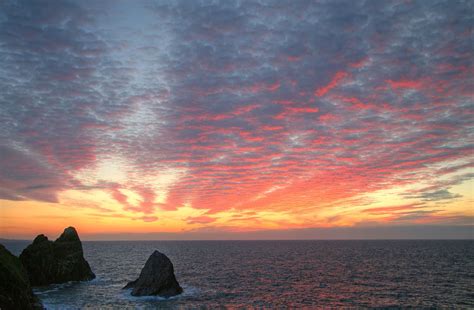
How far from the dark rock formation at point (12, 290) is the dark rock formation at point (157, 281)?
57.5 feet

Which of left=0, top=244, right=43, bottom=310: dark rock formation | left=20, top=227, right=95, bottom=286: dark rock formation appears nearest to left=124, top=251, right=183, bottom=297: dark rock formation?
left=0, top=244, right=43, bottom=310: dark rock formation

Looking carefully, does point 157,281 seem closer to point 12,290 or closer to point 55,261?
point 12,290

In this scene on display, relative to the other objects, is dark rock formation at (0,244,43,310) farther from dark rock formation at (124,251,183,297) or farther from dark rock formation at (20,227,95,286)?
dark rock formation at (20,227,95,286)

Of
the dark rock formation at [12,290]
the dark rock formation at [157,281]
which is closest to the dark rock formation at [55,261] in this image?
the dark rock formation at [157,281]

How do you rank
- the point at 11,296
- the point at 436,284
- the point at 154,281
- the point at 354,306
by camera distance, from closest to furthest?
the point at 11,296 → the point at 354,306 → the point at 154,281 → the point at 436,284

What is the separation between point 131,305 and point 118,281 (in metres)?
26.1

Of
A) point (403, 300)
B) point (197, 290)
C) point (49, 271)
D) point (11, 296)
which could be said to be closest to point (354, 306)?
point (403, 300)

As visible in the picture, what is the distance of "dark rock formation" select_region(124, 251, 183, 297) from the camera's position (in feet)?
178

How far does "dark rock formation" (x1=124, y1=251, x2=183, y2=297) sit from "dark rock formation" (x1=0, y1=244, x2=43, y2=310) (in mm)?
17537

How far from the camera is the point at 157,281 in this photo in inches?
2159

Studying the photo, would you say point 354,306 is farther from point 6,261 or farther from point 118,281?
point 118,281

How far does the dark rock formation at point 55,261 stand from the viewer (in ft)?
213

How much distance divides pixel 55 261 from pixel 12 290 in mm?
34445

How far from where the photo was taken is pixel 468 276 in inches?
2901
